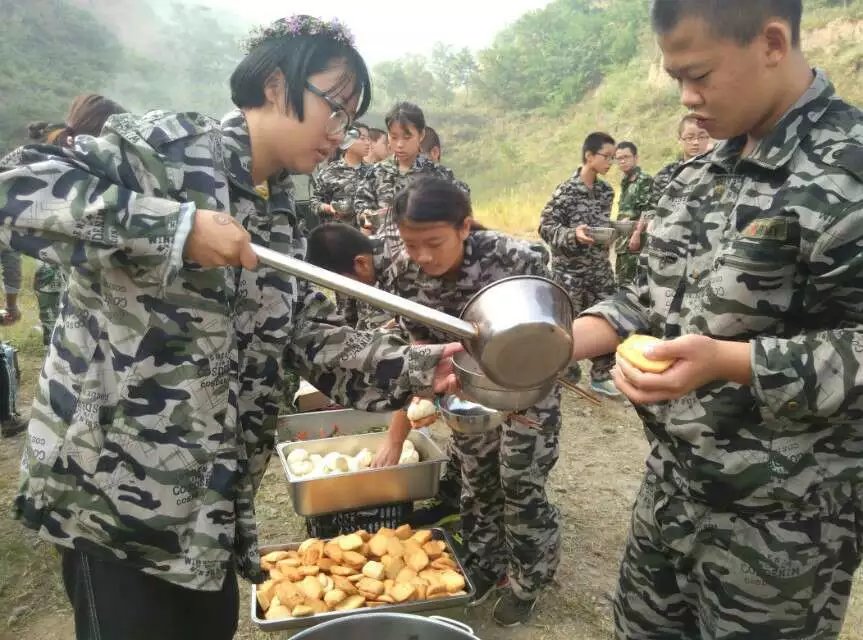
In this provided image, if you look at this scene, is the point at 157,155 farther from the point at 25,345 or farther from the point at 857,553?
the point at 25,345

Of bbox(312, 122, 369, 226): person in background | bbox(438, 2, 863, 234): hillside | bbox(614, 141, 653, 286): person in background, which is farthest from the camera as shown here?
bbox(438, 2, 863, 234): hillside

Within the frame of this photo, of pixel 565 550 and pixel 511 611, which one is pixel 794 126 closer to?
pixel 511 611

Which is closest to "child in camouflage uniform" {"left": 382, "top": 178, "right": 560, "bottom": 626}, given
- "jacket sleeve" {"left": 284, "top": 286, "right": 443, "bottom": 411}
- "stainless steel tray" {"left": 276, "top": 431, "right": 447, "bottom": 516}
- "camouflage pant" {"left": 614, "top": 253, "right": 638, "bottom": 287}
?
"stainless steel tray" {"left": 276, "top": 431, "right": 447, "bottom": 516}

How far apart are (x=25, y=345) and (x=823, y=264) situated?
7.66m

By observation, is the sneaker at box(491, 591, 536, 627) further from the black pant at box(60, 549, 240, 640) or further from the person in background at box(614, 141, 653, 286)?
the person in background at box(614, 141, 653, 286)

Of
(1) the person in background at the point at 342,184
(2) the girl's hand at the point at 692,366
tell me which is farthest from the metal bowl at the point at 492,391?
(1) the person in background at the point at 342,184

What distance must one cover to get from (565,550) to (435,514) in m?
0.80

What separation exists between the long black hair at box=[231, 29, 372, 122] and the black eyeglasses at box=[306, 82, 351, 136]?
0.02m

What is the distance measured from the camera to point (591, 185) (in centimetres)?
636

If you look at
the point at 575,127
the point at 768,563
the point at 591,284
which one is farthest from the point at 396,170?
the point at 575,127

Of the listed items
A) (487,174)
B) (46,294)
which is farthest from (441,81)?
(46,294)

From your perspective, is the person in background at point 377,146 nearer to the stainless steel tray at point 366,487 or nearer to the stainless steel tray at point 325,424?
the stainless steel tray at point 325,424

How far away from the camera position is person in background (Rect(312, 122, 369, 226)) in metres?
7.27

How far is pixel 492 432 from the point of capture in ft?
9.66
